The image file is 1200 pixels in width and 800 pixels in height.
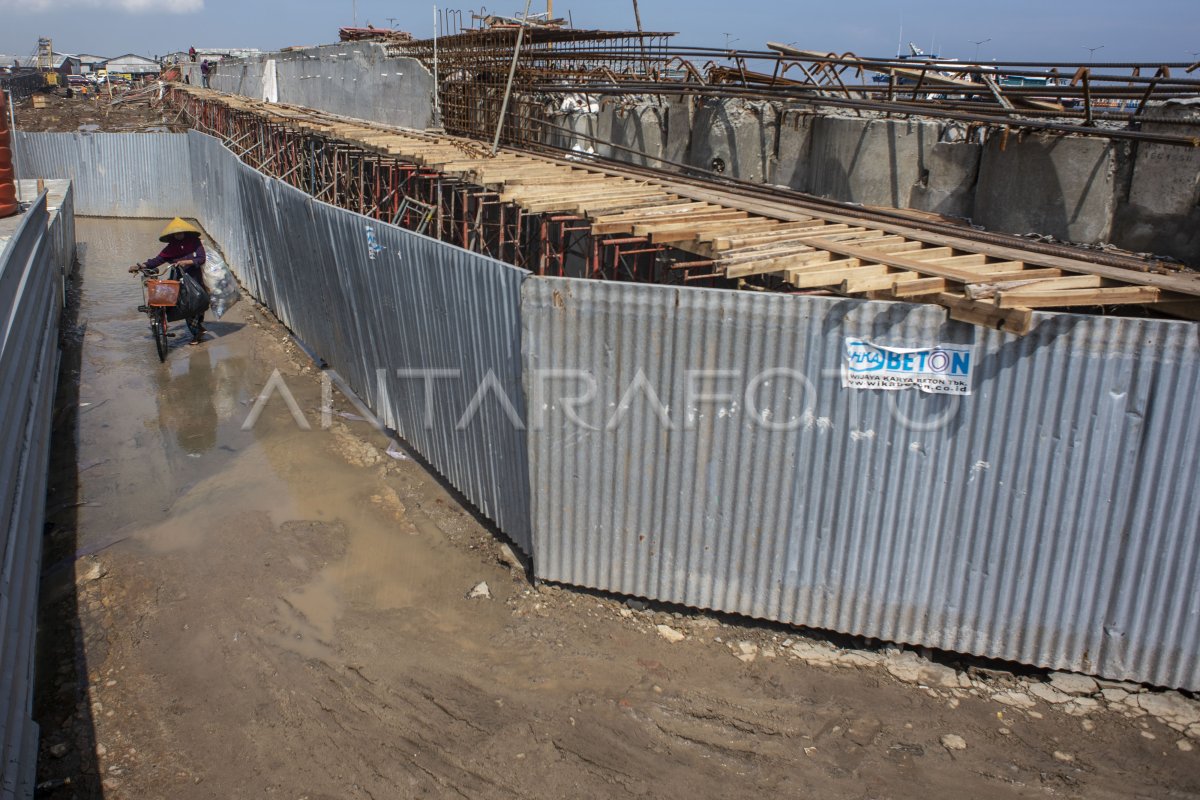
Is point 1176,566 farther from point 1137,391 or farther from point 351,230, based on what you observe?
point 351,230

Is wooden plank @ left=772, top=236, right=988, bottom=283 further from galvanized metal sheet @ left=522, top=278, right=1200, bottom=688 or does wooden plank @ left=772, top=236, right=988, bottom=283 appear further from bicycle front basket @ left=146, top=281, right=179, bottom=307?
bicycle front basket @ left=146, top=281, right=179, bottom=307

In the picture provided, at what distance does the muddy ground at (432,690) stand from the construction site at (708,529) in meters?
0.02

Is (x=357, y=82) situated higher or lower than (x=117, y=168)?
higher

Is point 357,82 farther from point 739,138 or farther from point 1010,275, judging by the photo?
point 1010,275

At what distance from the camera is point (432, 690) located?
528 cm

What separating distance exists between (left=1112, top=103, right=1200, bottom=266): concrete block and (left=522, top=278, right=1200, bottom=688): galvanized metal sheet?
93.5 inches

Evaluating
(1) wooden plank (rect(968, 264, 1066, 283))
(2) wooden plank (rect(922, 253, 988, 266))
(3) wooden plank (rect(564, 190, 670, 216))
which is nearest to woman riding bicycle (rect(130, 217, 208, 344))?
(3) wooden plank (rect(564, 190, 670, 216))

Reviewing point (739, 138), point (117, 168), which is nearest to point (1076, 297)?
point (739, 138)

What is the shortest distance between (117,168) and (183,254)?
14094 mm

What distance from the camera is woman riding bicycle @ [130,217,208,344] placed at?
1210 centimetres

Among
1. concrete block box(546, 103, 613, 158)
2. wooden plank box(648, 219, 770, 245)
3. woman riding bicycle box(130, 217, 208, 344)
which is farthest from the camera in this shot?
concrete block box(546, 103, 613, 158)

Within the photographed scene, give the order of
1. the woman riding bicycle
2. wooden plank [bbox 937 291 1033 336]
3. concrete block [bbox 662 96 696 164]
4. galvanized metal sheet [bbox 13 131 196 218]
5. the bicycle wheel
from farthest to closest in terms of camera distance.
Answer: galvanized metal sheet [bbox 13 131 196 218], concrete block [bbox 662 96 696 164], the woman riding bicycle, the bicycle wheel, wooden plank [bbox 937 291 1033 336]

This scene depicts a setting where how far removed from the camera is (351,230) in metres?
9.49

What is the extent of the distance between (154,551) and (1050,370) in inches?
260
